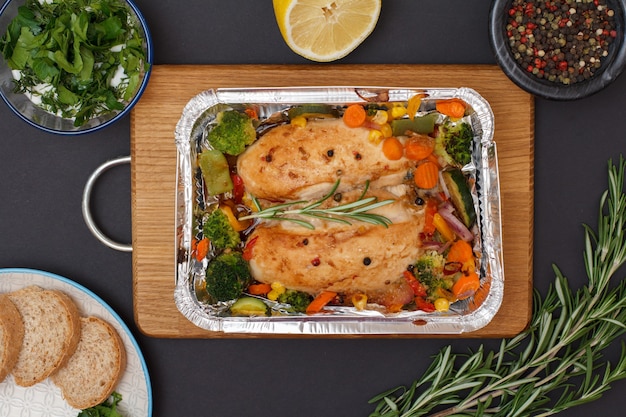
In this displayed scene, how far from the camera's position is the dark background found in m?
3.31

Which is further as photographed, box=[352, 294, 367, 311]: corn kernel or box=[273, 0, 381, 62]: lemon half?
box=[352, 294, 367, 311]: corn kernel

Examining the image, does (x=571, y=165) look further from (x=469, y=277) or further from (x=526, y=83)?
(x=469, y=277)

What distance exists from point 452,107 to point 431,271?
77cm

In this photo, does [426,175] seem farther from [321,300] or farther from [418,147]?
[321,300]

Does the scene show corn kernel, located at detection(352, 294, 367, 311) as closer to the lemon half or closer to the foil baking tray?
the foil baking tray

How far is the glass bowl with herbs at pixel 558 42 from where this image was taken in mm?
3010

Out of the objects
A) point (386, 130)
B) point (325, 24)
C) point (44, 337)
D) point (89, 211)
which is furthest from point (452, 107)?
point (44, 337)

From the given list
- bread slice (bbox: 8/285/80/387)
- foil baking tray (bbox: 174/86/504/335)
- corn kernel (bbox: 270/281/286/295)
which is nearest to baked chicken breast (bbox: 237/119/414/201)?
foil baking tray (bbox: 174/86/504/335)

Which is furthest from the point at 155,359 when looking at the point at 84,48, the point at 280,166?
the point at 84,48

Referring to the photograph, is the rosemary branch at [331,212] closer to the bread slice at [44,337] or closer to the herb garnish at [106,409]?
the bread slice at [44,337]

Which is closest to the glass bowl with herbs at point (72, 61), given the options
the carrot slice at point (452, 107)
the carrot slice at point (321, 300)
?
the carrot slice at point (321, 300)

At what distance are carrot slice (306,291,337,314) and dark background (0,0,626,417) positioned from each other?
43 cm

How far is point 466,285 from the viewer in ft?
10.1

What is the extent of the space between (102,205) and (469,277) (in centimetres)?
196
